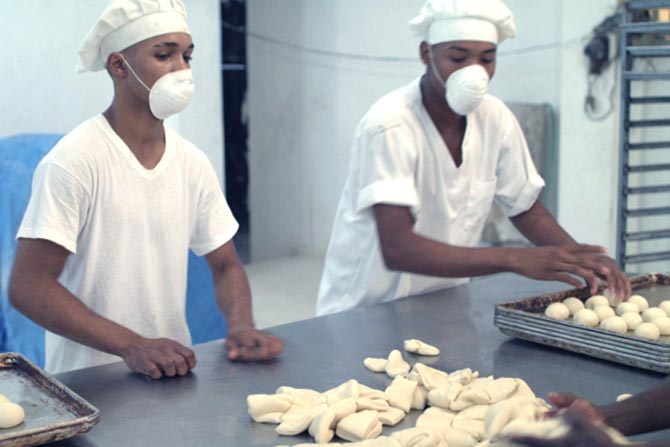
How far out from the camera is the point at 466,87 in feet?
7.68

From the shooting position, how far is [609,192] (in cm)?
464

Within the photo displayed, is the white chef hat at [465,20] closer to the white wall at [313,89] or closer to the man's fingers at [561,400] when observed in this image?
the man's fingers at [561,400]

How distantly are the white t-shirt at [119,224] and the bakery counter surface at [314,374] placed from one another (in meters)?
0.25

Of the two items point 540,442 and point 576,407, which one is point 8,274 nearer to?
point 576,407

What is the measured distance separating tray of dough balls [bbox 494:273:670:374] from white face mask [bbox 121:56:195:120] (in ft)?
2.89

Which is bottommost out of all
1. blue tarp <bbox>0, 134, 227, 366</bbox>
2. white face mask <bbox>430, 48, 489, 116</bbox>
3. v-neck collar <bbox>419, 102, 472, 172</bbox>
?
blue tarp <bbox>0, 134, 227, 366</bbox>

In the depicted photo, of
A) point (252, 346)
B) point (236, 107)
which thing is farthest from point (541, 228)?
point (236, 107)

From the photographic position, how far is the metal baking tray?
134 cm

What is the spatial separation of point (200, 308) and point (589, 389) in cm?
221

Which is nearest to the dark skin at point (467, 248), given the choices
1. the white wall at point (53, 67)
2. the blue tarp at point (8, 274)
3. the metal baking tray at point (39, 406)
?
the metal baking tray at point (39, 406)

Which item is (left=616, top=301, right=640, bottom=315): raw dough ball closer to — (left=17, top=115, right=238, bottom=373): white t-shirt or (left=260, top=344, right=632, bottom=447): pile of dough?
(left=260, top=344, right=632, bottom=447): pile of dough

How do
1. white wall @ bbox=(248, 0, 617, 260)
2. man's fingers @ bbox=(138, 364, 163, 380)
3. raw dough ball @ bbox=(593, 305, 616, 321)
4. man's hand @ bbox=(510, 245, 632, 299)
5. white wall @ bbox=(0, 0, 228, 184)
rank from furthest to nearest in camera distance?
white wall @ bbox=(248, 0, 617, 260) < white wall @ bbox=(0, 0, 228, 184) < man's hand @ bbox=(510, 245, 632, 299) < raw dough ball @ bbox=(593, 305, 616, 321) < man's fingers @ bbox=(138, 364, 163, 380)

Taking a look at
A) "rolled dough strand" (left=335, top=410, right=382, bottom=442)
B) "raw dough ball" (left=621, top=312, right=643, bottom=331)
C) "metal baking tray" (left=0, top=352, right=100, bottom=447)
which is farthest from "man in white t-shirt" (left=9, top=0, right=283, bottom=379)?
"raw dough ball" (left=621, top=312, right=643, bottom=331)

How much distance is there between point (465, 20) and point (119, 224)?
109cm
